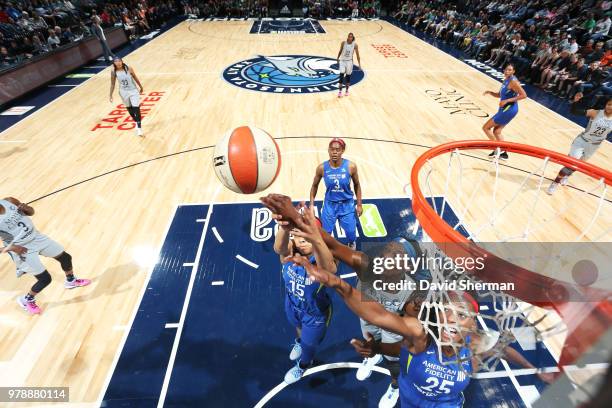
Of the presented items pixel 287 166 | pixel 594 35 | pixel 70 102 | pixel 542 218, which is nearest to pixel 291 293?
pixel 287 166

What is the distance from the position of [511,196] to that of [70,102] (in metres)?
11.8

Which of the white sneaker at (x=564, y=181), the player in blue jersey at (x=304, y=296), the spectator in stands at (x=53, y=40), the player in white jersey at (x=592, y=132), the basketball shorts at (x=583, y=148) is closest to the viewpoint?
the player in blue jersey at (x=304, y=296)

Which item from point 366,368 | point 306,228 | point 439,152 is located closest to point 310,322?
point 366,368

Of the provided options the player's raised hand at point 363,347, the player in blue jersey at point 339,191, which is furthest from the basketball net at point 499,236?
the player in blue jersey at point 339,191

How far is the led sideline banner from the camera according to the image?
9578 mm

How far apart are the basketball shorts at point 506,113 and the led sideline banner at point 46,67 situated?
12.7 meters

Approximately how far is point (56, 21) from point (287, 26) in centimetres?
1215

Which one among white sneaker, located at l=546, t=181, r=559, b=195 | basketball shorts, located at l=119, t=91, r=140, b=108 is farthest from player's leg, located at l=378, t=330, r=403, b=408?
basketball shorts, located at l=119, t=91, r=140, b=108

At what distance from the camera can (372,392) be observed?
3.32m

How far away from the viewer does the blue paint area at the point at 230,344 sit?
3309 millimetres

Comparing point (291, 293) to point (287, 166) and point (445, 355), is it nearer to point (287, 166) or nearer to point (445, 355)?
point (445, 355)

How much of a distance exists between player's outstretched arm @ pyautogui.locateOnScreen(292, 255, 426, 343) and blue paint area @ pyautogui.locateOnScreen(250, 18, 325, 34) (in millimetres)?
20386

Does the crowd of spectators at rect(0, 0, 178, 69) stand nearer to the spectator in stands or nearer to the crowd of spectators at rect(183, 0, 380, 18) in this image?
the spectator in stands

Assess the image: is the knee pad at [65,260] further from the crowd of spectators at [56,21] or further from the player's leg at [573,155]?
the crowd of spectators at [56,21]
